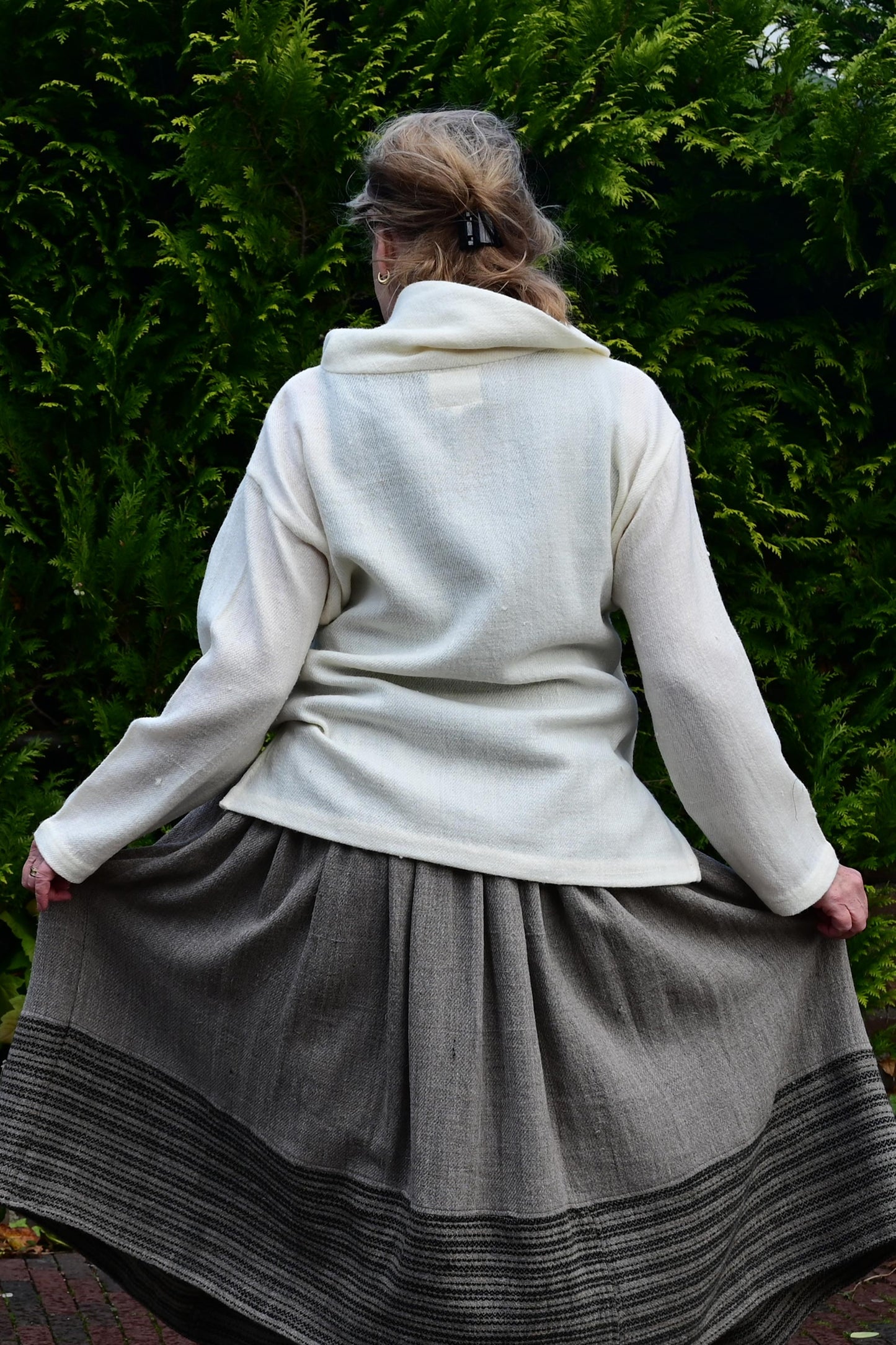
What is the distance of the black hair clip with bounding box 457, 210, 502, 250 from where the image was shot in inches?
79.6

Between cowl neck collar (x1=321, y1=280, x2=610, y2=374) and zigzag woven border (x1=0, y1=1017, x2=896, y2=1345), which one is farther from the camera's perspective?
cowl neck collar (x1=321, y1=280, x2=610, y2=374)

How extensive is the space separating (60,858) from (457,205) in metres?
1.12

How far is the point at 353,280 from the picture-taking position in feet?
11.1

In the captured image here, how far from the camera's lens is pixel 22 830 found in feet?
10.8

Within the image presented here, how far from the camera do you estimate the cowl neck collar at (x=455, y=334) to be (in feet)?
6.29

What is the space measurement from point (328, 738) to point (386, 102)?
196 cm

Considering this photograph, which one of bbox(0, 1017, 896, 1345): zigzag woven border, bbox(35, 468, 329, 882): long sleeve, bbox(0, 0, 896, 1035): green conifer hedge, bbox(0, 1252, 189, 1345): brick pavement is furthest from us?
bbox(0, 0, 896, 1035): green conifer hedge

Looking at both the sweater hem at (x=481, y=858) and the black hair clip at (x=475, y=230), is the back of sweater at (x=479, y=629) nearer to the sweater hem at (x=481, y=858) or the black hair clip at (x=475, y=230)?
the sweater hem at (x=481, y=858)

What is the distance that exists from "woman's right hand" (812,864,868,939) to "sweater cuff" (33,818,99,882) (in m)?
1.08

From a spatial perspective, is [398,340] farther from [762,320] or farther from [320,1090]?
[762,320]

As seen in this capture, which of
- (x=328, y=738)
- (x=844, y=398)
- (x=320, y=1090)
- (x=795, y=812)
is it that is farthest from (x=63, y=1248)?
(x=844, y=398)

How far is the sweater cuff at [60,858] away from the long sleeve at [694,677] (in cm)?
87

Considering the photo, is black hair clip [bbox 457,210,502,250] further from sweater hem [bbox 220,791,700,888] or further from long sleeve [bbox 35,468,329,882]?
sweater hem [bbox 220,791,700,888]

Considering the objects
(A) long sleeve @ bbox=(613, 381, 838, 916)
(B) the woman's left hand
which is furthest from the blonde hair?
(B) the woman's left hand
